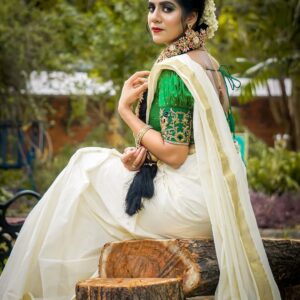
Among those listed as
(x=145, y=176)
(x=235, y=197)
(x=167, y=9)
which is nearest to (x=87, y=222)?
(x=145, y=176)

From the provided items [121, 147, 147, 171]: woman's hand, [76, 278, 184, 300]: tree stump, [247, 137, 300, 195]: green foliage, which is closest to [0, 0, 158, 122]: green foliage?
[247, 137, 300, 195]: green foliage

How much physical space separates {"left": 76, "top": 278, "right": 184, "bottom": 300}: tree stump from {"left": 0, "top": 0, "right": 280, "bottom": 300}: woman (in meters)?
0.33

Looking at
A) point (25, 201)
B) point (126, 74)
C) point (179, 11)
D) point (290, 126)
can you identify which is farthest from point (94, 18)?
point (179, 11)

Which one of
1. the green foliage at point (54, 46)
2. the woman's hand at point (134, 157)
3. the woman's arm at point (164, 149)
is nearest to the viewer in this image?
the woman's arm at point (164, 149)

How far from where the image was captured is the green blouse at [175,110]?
15.0 feet

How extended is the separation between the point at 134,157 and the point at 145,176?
0.12 meters

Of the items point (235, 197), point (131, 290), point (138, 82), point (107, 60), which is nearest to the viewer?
point (131, 290)

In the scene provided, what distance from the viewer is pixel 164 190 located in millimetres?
4660

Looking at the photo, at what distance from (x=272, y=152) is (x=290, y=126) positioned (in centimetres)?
299

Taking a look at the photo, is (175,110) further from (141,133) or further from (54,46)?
(54,46)

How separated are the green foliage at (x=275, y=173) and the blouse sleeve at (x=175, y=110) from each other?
340 inches

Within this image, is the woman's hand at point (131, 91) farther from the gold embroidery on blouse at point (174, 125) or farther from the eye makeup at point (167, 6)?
the eye makeup at point (167, 6)

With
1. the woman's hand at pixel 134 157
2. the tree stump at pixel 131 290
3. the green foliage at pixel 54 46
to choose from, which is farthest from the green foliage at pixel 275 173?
the tree stump at pixel 131 290

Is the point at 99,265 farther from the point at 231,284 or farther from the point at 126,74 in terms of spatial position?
the point at 126,74
